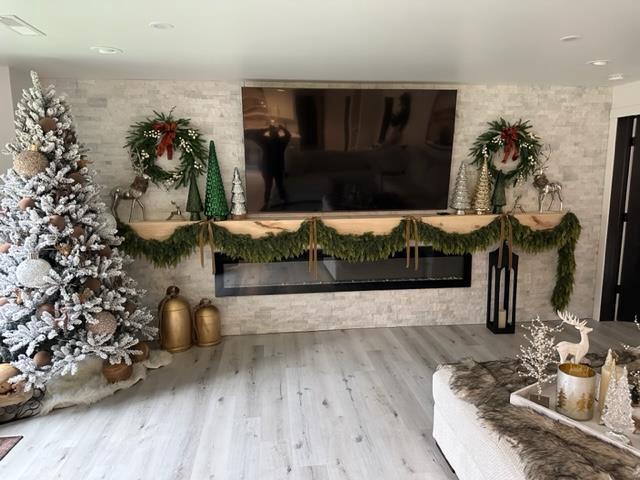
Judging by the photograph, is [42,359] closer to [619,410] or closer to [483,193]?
[619,410]

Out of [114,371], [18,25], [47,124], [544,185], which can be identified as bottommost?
[114,371]

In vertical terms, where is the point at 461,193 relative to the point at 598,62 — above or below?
below

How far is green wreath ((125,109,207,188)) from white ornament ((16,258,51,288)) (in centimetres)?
129

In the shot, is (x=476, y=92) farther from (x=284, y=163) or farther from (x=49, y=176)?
(x=49, y=176)

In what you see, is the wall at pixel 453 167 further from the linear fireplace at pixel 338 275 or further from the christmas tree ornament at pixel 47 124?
the christmas tree ornament at pixel 47 124

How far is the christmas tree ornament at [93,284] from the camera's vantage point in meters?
3.04

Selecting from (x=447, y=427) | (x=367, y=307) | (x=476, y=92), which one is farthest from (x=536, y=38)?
(x=367, y=307)

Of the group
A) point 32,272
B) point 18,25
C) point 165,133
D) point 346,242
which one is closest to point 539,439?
point 346,242

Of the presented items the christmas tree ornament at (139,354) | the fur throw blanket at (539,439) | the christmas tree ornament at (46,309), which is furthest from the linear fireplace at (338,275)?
the fur throw blanket at (539,439)

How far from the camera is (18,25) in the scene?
233 centimetres

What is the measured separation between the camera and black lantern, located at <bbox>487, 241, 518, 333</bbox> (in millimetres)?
4258

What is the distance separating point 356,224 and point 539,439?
2483mm

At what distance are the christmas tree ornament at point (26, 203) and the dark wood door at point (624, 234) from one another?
5.15 m

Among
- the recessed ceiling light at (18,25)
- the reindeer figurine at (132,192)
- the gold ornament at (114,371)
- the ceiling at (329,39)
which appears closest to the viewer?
the ceiling at (329,39)
